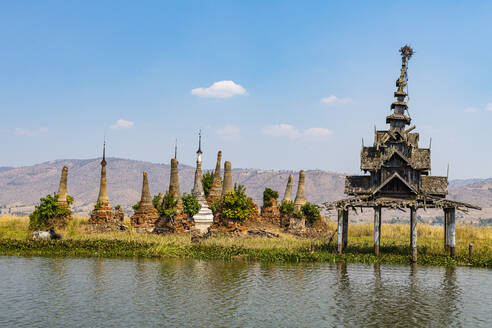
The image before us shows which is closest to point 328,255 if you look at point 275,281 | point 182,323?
point 275,281

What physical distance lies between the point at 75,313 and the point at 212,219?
102 ft

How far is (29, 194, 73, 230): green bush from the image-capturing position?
167ft

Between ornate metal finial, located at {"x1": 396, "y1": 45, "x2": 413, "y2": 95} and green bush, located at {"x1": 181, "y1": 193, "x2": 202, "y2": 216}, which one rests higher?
ornate metal finial, located at {"x1": 396, "y1": 45, "x2": 413, "y2": 95}

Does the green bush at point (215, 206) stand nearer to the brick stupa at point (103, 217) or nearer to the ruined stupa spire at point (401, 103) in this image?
the brick stupa at point (103, 217)

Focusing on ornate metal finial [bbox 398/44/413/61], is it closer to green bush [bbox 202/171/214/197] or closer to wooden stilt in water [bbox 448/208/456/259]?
wooden stilt in water [bbox 448/208/456/259]

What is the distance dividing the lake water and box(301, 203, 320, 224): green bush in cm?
1876

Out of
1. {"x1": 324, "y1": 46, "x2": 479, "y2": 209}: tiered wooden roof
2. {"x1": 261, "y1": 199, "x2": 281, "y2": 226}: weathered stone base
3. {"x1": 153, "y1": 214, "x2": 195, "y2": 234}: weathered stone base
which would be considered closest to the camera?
{"x1": 324, "y1": 46, "x2": 479, "y2": 209}: tiered wooden roof

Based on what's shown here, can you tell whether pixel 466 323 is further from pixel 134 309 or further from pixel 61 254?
pixel 61 254

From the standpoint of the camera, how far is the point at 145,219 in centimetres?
5212

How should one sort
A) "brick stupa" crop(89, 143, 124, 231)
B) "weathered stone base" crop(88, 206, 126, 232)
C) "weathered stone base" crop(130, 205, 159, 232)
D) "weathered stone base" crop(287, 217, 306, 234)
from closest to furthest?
1. "weathered stone base" crop(88, 206, 126, 232)
2. "brick stupa" crop(89, 143, 124, 231)
3. "weathered stone base" crop(130, 205, 159, 232)
4. "weathered stone base" crop(287, 217, 306, 234)

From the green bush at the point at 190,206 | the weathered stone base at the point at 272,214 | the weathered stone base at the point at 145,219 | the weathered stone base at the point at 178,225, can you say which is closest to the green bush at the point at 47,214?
the weathered stone base at the point at 145,219

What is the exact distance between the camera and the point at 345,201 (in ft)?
128

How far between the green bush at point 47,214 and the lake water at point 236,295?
1638 centimetres

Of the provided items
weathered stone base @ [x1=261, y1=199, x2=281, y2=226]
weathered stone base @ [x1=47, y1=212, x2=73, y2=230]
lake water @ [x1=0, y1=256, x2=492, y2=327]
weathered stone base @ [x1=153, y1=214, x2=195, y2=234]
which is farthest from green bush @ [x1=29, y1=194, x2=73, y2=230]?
weathered stone base @ [x1=261, y1=199, x2=281, y2=226]
